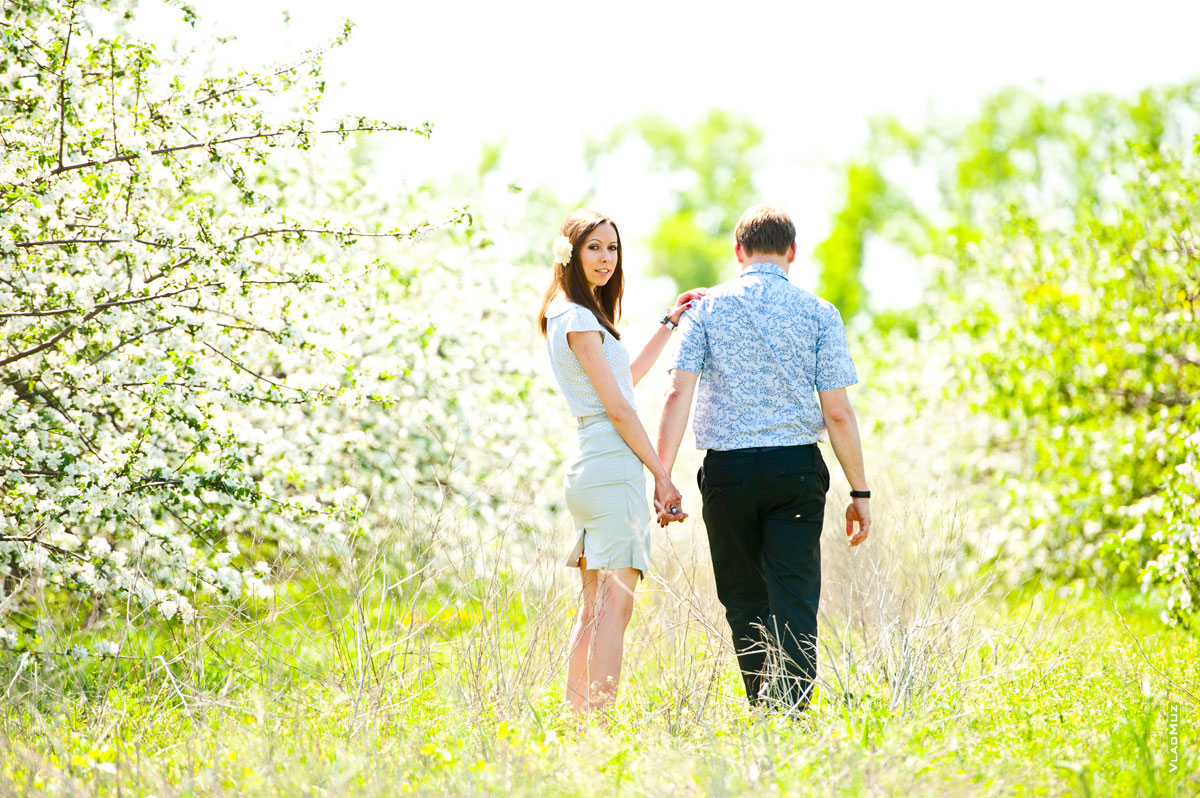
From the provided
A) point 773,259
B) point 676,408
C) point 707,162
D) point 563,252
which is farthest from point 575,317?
point 707,162

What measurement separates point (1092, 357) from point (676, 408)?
4.36m

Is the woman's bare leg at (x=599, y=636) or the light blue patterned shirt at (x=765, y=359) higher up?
the light blue patterned shirt at (x=765, y=359)

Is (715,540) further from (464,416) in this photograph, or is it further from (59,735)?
(464,416)

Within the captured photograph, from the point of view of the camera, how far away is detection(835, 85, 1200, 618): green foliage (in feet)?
20.7

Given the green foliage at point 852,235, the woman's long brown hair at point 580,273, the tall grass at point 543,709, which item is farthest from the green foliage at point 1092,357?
the green foliage at point 852,235

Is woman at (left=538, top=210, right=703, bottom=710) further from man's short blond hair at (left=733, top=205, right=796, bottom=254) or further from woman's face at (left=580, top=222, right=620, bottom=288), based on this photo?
man's short blond hair at (left=733, top=205, right=796, bottom=254)

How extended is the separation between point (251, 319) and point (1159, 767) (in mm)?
3710

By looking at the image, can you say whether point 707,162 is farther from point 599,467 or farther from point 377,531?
point 599,467

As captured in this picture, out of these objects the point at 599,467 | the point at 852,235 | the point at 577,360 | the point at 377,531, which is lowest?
the point at 377,531

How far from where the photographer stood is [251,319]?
4.68 metres

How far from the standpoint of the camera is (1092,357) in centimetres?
706

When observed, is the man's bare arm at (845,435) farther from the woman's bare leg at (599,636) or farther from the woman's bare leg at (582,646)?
the woman's bare leg at (582,646)

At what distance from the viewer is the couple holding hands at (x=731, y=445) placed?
3689mm

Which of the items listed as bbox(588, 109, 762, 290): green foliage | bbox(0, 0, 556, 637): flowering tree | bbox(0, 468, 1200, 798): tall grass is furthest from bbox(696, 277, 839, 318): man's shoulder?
bbox(588, 109, 762, 290): green foliage
